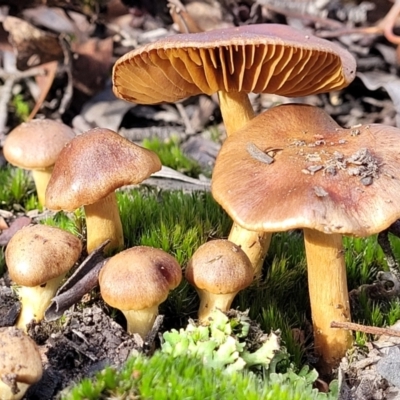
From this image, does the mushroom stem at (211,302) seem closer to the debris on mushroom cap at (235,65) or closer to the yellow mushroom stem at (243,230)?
the yellow mushroom stem at (243,230)

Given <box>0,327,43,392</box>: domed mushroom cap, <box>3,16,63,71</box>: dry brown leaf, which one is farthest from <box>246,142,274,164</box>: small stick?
<box>3,16,63,71</box>: dry brown leaf

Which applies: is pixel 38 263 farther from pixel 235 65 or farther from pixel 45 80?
pixel 45 80

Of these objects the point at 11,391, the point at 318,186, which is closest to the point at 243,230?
the point at 318,186

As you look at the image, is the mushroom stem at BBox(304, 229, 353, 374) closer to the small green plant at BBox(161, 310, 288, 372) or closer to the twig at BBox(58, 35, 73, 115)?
the small green plant at BBox(161, 310, 288, 372)

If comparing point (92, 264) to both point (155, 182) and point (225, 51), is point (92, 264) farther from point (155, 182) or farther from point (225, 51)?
point (155, 182)

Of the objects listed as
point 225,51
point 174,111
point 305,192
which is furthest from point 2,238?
point 174,111
